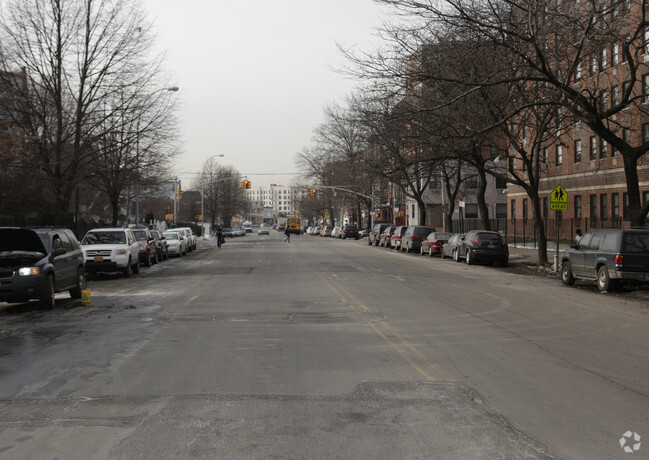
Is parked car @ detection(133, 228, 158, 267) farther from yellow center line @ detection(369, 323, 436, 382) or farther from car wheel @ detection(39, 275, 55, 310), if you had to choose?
yellow center line @ detection(369, 323, 436, 382)

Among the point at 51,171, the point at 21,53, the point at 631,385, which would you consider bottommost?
the point at 631,385

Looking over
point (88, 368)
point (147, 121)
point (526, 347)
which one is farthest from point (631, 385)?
point (147, 121)

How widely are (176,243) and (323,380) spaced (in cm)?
3190

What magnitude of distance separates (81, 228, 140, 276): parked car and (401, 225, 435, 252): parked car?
21620 millimetres

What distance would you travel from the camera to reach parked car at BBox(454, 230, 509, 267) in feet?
98.0

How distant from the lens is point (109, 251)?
74.5ft

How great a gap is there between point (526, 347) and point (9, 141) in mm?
21276

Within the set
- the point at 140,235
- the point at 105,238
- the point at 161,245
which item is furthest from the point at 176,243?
the point at 105,238

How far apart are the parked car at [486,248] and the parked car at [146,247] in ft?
48.5

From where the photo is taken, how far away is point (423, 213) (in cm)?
5497

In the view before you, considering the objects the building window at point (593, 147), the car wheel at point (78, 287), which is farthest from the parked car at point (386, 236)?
the car wheel at point (78, 287)

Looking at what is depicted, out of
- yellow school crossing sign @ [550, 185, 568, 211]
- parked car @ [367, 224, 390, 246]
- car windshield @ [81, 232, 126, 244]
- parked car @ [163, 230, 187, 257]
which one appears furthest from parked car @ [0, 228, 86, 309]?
parked car @ [367, 224, 390, 246]

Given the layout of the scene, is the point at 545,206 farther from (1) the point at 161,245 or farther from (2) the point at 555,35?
(2) the point at 555,35

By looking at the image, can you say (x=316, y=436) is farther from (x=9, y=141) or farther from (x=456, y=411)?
(x=9, y=141)
